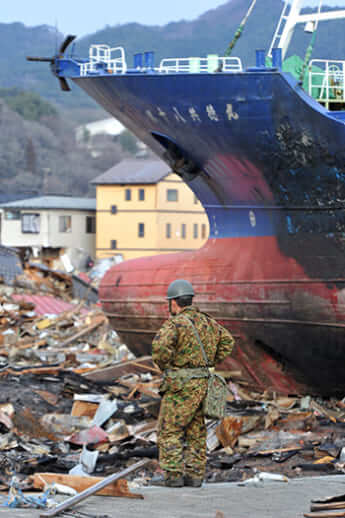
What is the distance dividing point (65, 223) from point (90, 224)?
1994mm

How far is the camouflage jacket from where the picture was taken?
611 cm

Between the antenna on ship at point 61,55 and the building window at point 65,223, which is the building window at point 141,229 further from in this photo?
the antenna on ship at point 61,55

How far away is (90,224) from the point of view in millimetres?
57000

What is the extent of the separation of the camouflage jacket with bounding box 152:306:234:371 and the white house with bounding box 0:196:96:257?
49.4 m

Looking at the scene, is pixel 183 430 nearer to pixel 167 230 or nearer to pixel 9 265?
pixel 9 265

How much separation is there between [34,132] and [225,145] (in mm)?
102815

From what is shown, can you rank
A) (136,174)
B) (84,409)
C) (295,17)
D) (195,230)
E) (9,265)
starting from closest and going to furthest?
(84,409), (295,17), (9,265), (195,230), (136,174)

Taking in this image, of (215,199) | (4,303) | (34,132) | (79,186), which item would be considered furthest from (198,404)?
(34,132)

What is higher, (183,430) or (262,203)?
(262,203)

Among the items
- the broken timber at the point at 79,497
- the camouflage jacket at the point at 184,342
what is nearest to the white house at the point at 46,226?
the camouflage jacket at the point at 184,342

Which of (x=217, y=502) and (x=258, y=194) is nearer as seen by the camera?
(x=217, y=502)

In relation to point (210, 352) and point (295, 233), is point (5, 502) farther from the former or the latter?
point (295, 233)

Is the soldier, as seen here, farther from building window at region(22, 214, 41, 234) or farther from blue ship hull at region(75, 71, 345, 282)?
building window at region(22, 214, 41, 234)

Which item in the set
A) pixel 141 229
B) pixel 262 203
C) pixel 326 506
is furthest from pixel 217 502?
pixel 141 229
